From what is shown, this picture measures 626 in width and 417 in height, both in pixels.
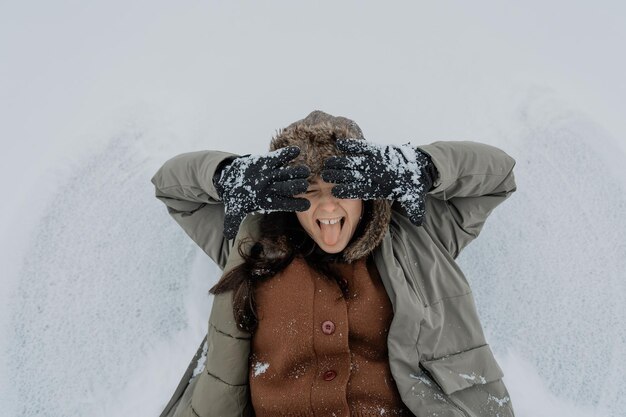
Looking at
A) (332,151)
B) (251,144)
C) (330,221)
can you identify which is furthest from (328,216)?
(251,144)

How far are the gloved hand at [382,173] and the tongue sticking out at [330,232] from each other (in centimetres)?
11

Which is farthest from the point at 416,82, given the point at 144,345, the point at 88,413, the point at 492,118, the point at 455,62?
the point at 88,413

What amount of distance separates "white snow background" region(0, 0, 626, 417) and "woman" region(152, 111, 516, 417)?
1.74 ft

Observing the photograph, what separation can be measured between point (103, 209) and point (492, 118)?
162 cm

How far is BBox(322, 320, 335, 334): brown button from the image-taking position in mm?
1460

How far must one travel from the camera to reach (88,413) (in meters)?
1.96

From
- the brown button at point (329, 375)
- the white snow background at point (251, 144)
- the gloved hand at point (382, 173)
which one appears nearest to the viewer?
the gloved hand at point (382, 173)

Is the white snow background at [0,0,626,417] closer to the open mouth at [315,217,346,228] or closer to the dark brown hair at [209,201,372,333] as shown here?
the dark brown hair at [209,201,372,333]

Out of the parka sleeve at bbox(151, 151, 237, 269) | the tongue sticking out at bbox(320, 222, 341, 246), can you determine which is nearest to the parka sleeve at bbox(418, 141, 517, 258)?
the tongue sticking out at bbox(320, 222, 341, 246)

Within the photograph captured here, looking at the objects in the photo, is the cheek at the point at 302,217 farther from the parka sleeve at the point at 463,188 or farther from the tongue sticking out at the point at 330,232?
the parka sleeve at the point at 463,188

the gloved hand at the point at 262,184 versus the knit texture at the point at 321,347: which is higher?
Result: the gloved hand at the point at 262,184

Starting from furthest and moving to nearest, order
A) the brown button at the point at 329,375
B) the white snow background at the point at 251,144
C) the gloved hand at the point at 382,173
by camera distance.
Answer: the white snow background at the point at 251,144, the brown button at the point at 329,375, the gloved hand at the point at 382,173

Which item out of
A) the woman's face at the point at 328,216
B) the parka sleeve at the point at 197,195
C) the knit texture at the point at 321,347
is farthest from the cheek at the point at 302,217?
the parka sleeve at the point at 197,195

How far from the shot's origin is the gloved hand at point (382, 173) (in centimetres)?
135
